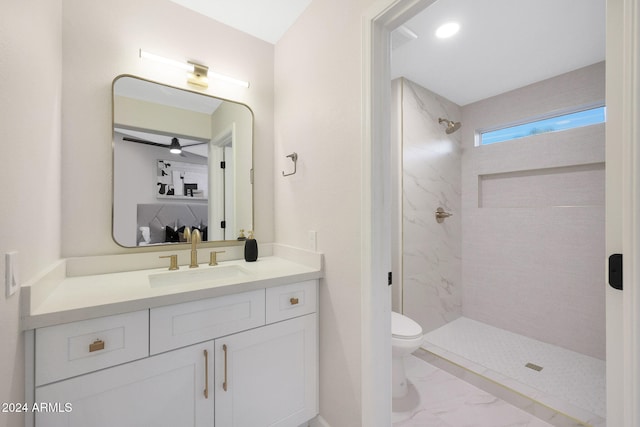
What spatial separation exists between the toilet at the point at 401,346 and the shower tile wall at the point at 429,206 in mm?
620

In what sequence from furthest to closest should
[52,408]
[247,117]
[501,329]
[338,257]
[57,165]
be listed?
1. [501,329]
2. [247,117]
3. [338,257]
4. [57,165]
5. [52,408]

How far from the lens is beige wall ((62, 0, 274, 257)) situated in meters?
1.31

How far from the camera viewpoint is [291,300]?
4.44ft

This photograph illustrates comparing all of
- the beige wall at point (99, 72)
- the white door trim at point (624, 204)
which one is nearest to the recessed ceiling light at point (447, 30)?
the white door trim at point (624, 204)

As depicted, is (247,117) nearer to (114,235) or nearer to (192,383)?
(114,235)

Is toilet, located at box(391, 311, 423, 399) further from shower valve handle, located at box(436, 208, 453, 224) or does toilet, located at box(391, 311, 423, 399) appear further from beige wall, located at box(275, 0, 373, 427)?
shower valve handle, located at box(436, 208, 453, 224)

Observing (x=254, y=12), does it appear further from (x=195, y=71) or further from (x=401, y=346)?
(x=401, y=346)

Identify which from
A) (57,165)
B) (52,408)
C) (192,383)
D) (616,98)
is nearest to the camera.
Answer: (616,98)

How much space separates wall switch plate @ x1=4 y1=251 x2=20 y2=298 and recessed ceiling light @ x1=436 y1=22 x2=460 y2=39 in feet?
7.74

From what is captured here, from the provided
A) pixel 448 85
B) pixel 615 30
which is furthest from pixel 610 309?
pixel 448 85

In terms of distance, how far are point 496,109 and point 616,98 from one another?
2.51 m

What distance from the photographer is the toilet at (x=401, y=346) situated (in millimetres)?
1651

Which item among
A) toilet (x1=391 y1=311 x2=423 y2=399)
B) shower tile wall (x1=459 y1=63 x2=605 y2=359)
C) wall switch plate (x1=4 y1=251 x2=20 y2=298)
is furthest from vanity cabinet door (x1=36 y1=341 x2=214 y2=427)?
shower tile wall (x1=459 y1=63 x2=605 y2=359)

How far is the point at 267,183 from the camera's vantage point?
6.40ft
